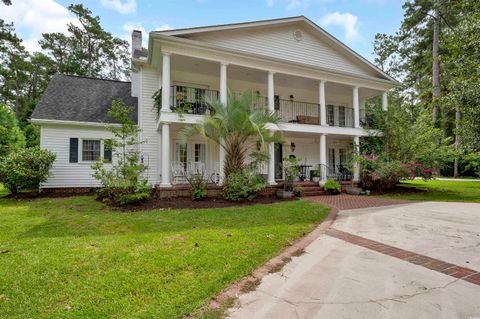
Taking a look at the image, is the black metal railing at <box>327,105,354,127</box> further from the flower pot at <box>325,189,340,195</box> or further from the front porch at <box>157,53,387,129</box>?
the flower pot at <box>325,189,340,195</box>

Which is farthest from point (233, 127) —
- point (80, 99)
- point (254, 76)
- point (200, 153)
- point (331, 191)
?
point (80, 99)

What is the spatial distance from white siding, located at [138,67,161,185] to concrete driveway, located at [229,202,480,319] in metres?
9.50

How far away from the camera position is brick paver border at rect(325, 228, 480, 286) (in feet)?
11.6

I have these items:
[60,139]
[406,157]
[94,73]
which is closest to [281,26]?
[406,157]

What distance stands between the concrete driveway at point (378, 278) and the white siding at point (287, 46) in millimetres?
9909

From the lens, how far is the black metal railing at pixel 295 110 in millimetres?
14652

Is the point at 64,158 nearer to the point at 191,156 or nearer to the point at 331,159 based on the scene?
the point at 191,156

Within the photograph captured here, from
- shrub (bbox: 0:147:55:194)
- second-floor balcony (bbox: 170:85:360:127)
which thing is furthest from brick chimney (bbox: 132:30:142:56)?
shrub (bbox: 0:147:55:194)

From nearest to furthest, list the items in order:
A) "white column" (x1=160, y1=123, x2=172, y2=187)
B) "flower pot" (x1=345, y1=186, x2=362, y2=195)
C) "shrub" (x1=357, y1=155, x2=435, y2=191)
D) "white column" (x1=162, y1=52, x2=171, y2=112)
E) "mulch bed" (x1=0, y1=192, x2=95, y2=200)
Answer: "white column" (x1=160, y1=123, x2=172, y2=187), "white column" (x1=162, y1=52, x2=171, y2=112), "mulch bed" (x1=0, y1=192, x2=95, y2=200), "shrub" (x1=357, y1=155, x2=435, y2=191), "flower pot" (x1=345, y1=186, x2=362, y2=195)

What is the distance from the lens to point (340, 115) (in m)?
16.8

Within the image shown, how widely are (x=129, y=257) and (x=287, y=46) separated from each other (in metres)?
12.8

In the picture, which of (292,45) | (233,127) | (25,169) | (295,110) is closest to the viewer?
(233,127)

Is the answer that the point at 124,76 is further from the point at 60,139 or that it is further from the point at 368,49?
the point at 368,49

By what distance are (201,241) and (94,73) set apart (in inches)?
1232
